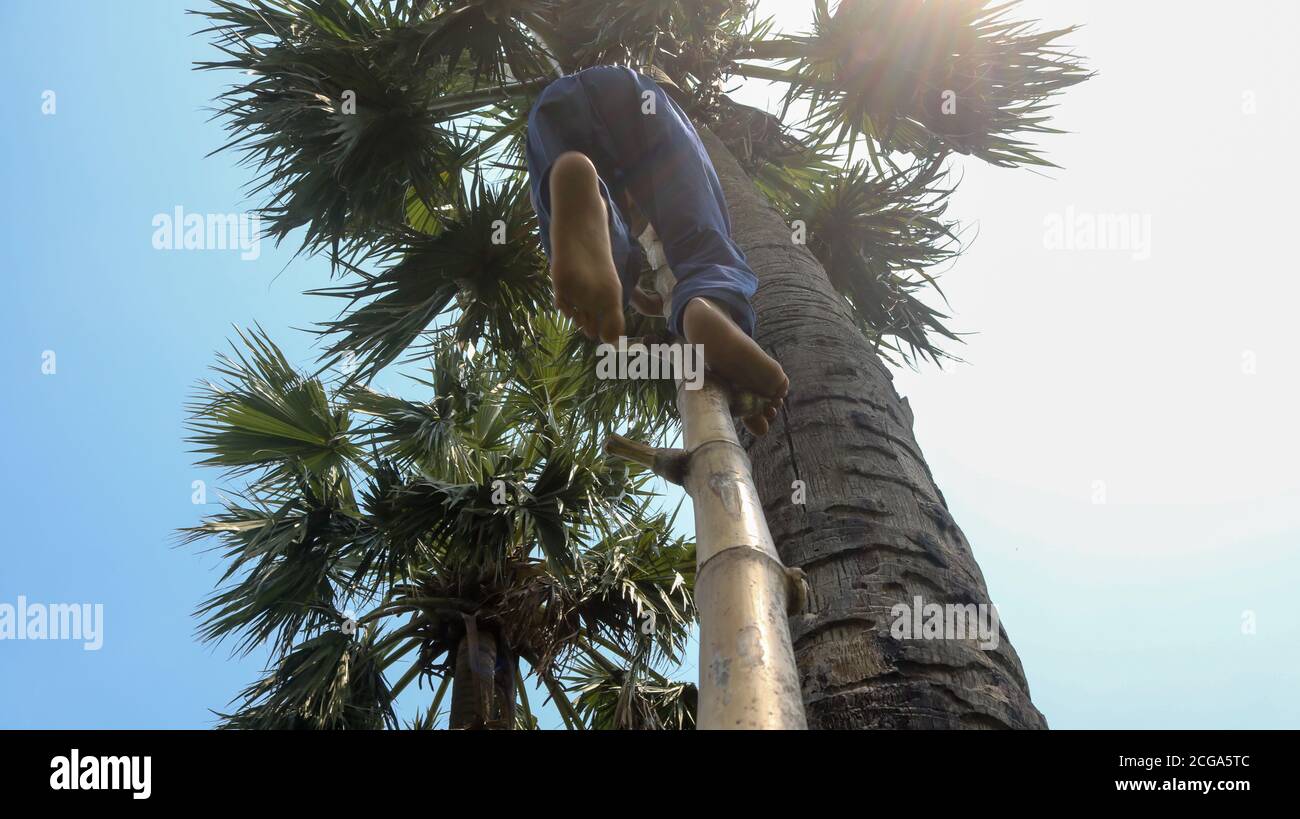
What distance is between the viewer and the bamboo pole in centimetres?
113

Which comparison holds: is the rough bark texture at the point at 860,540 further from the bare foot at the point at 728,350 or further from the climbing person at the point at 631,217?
the bare foot at the point at 728,350

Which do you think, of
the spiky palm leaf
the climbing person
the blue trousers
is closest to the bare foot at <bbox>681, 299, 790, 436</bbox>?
the climbing person

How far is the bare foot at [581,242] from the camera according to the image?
6.46ft

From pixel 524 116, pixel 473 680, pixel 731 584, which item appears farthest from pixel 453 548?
pixel 731 584

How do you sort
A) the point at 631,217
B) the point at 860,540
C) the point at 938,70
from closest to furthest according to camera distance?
the point at 860,540
the point at 631,217
the point at 938,70

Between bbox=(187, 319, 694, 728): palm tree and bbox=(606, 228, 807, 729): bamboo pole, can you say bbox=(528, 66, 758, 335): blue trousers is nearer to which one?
bbox=(606, 228, 807, 729): bamboo pole

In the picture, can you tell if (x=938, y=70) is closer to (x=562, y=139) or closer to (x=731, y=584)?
(x=562, y=139)

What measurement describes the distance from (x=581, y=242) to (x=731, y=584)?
3.05ft

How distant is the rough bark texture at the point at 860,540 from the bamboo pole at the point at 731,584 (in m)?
0.36

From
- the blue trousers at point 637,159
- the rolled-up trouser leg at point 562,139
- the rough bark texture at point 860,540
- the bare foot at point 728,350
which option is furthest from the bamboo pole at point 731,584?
the rolled-up trouser leg at point 562,139

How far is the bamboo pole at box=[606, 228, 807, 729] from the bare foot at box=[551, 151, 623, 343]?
0.90 feet

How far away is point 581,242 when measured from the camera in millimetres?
1980
